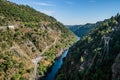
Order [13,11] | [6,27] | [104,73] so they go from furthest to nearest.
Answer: [13,11] < [6,27] < [104,73]

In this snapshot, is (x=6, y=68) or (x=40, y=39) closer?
(x=6, y=68)

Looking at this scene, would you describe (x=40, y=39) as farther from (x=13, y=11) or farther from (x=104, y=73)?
(x=104, y=73)

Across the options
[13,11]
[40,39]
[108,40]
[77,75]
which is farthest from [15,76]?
[13,11]

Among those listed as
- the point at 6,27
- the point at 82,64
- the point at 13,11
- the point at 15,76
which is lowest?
the point at 15,76

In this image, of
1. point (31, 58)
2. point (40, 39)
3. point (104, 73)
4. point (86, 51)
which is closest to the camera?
point (104, 73)

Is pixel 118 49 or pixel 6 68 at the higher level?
pixel 118 49

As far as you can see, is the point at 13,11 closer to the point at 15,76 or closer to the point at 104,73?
the point at 15,76
